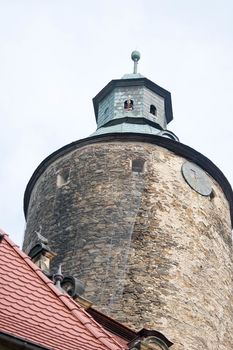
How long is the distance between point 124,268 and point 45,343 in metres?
6.07

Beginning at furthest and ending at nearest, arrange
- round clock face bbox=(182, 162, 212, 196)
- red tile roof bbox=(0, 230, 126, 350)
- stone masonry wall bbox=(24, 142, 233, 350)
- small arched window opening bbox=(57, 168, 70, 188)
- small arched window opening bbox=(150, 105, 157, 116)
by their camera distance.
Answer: small arched window opening bbox=(150, 105, 157, 116)
small arched window opening bbox=(57, 168, 70, 188)
round clock face bbox=(182, 162, 212, 196)
stone masonry wall bbox=(24, 142, 233, 350)
red tile roof bbox=(0, 230, 126, 350)

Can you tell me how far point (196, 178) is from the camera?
47.4 ft

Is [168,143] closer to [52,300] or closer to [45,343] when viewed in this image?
[52,300]

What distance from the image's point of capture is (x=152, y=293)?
1229 centimetres

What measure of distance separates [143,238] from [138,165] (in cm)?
158

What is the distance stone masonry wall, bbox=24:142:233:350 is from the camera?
483 inches

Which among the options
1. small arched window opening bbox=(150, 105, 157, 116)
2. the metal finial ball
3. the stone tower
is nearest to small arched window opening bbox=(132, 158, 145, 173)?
the stone tower

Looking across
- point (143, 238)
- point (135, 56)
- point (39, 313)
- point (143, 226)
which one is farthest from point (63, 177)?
point (39, 313)

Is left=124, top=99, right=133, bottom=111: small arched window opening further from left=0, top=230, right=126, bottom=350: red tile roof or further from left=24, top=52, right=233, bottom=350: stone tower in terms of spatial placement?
left=0, top=230, right=126, bottom=350: red tile roof

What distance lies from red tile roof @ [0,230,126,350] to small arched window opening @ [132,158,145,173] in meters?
6.06

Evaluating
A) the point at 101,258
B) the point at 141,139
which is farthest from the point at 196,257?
the point at 141,139

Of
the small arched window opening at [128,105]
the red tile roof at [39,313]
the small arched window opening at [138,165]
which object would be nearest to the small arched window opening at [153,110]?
the small arched window opening at [128,105]

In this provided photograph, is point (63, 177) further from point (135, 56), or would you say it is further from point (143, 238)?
point (135, 56)

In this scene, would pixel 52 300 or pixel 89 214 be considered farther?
pixel 89 214
